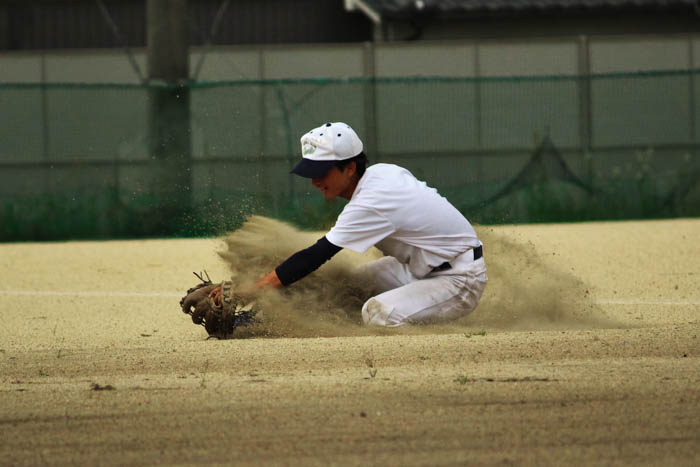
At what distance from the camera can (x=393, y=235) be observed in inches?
248

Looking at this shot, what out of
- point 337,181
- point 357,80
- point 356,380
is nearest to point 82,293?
point 337,181

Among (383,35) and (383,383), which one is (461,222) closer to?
(383,383)

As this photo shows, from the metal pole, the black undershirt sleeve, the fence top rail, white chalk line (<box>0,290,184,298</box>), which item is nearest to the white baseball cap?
the black undershirt sleeve

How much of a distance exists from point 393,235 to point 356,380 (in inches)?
60.0

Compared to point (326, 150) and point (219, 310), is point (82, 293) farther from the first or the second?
point (326, 150)

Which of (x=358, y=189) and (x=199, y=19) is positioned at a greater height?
(x=199, y=19)

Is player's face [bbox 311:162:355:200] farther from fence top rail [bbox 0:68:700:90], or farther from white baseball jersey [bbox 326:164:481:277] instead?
fence top rail [bbox 0:68:700:90]

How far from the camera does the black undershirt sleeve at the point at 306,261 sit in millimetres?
5887

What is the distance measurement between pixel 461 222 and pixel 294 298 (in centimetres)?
113

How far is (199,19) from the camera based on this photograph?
2291cm

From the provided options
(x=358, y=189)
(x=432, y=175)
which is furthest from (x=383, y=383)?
(x=432, y=175)

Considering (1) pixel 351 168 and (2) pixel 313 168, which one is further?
(1) pixel 351 168

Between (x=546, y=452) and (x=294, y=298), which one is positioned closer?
(x=546, y=452)

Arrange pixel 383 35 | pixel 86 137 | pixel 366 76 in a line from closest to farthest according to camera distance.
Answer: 1. pixel 86 137
2. pixel 366 76
3. pixel 383 35
